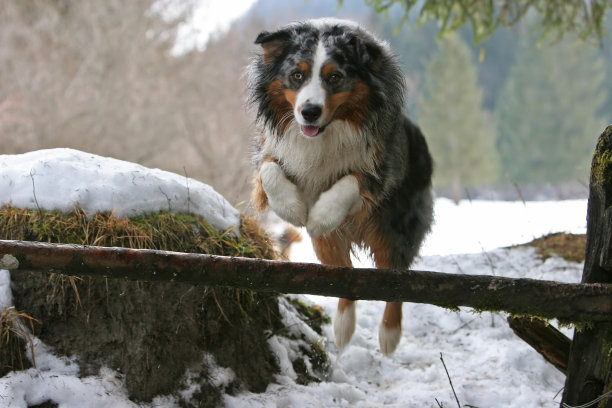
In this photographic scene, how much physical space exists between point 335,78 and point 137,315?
172 centimetres

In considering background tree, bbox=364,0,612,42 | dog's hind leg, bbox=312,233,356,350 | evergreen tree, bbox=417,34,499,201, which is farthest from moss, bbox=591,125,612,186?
evergreen tree, bbox=417,34,499,201

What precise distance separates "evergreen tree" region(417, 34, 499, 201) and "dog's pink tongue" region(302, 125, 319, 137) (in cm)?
3809

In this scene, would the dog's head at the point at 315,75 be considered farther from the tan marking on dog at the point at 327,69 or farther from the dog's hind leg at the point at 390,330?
the dog's hind leg at the point at 390,330

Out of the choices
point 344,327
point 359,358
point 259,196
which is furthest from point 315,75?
point 359,358

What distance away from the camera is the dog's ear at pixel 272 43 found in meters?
3.26

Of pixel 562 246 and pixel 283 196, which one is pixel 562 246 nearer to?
pixel 562 246

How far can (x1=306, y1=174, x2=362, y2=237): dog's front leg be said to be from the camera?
3174 mm

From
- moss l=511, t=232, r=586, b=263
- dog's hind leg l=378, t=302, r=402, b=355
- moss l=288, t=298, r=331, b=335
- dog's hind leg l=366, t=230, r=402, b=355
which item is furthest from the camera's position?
moss l=511, t=232, r=586, b=263

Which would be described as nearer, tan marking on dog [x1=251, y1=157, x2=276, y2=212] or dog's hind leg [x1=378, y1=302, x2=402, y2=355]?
tan marking on dog [x1=251, y1=157, x2=276, y2=212]

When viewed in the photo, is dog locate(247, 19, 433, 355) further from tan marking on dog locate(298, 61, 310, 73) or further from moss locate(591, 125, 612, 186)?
moss locate(591, 125, 612, 186)

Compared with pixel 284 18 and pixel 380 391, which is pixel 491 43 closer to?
pixel 284 18

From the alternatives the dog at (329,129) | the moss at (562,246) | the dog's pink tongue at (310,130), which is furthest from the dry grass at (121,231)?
the moss at (562,246)

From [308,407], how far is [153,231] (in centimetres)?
135

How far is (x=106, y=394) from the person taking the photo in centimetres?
271
